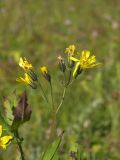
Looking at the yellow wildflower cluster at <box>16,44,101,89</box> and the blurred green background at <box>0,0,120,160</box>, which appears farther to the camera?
the blurred green background at <box>0,0,120,160</box>

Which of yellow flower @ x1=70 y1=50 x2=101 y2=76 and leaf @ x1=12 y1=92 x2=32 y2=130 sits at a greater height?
yellow flower @ x1=70 y1=50 x2=101 y2=76

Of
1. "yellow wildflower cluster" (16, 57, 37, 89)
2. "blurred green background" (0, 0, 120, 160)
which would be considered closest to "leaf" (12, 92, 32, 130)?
"yellow wildflower cluster" (16, 57, 37, 89)

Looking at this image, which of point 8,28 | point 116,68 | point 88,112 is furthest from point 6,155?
point 8,28

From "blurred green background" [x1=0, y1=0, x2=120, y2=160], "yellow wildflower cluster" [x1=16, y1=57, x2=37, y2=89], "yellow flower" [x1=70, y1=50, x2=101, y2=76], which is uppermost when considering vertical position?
"blurred green background" [x1=0, y1=0, x2=120, y2=160]

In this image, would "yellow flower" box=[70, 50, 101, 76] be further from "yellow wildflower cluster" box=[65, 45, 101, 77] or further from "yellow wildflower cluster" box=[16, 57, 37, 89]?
"yellow wildflower cluster" box=[16, 57, 37, 89]

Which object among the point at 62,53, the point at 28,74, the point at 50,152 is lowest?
the point at 50,152

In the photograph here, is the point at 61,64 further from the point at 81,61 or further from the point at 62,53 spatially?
the point at 62,53

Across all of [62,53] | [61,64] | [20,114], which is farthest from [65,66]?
[62,53]

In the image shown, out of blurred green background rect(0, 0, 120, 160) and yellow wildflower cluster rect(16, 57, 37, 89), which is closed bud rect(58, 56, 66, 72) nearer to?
yellow wildflower cluster rect(16, 57, 37, 89)

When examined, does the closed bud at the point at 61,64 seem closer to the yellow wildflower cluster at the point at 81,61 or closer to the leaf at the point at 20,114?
the yellow wildflower cluster at the point at 81,61
